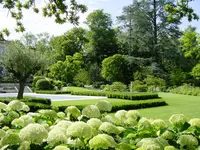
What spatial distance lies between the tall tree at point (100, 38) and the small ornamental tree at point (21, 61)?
26036 millimetres

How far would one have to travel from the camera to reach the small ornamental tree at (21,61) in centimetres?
1496

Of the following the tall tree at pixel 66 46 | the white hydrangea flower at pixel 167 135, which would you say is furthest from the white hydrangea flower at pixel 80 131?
the tall tree at pixel 66 46

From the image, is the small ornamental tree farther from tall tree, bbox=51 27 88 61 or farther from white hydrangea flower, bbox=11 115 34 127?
tall tree, bbox=51 27 88 61

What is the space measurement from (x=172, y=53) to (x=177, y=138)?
3224 cm

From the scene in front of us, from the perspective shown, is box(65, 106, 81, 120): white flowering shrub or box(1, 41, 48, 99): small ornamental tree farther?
box(1, 41, 48, 99): small ornamental tree

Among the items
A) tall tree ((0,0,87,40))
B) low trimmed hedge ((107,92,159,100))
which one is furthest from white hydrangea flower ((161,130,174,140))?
low trimmed hedge ((107,92,159,100))

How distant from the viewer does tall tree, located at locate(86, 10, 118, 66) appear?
41384 millimetres

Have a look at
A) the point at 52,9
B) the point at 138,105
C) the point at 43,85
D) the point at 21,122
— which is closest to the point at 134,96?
the point at 138,105

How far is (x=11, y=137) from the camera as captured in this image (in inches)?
60.2

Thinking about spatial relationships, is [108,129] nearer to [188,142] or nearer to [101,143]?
[101,143]

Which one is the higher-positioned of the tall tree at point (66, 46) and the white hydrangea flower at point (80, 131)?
the tall tree at point (66, 46)

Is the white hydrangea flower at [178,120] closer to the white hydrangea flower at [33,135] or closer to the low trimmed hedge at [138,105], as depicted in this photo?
the white hydrangea flower at [33,135]

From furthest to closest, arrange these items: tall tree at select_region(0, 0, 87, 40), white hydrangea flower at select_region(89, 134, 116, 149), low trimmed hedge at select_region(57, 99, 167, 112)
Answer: low trimmed hedge at select_region(57, 99, 167, 112)
tall tree at select_region(0, 0, 87, 40)
white hydrangea flower at select_region(89, 134, 116, 149)

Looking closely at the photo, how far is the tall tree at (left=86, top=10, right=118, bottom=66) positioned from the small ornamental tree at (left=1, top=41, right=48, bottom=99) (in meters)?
26.0
